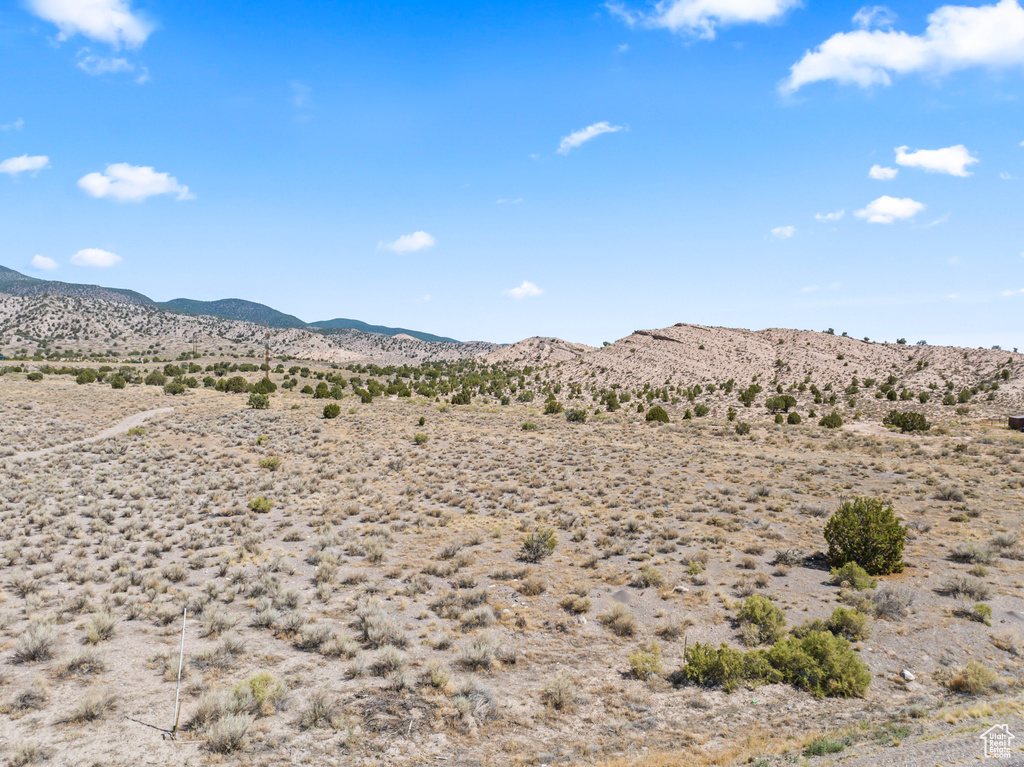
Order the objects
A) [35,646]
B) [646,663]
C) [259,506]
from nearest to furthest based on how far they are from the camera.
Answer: [35,646], [646,663], [259,506]

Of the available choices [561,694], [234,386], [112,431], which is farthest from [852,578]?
[234,386]

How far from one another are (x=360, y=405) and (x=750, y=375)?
2295 inches

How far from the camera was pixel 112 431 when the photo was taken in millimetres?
34281

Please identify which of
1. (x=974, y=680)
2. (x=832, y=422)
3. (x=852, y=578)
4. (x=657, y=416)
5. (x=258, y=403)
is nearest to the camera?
(x=974, y=680)

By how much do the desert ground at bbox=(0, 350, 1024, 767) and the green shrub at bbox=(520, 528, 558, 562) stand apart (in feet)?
0.64

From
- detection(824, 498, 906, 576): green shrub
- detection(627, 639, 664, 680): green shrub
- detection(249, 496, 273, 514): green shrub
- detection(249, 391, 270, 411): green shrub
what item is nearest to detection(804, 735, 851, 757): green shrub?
detection(627, 639, 664, 680): green shrub

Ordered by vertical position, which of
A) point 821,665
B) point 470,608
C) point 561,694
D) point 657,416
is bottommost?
point 470,608

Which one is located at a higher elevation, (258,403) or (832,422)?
(832,422)

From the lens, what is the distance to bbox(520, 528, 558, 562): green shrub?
50.9 ft

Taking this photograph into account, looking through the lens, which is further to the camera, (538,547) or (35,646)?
(538,547)

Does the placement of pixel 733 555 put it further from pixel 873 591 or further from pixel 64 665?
pixel 64 665

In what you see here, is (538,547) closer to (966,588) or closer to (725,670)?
(725,670)

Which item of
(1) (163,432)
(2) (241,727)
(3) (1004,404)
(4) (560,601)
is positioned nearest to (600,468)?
(4) (560,601)

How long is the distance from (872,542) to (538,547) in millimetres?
9319
